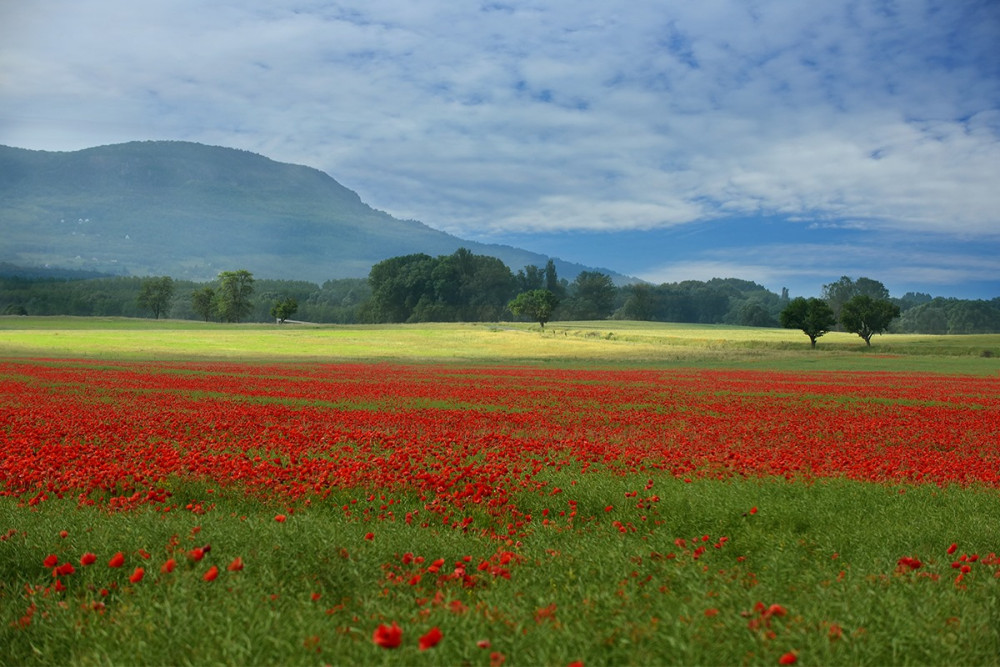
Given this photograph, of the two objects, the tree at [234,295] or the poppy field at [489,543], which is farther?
the tree at [234,295]

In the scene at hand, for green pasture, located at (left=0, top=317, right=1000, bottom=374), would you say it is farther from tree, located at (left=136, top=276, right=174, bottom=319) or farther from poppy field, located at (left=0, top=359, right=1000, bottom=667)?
tree, located at (left=136, top=276, right=174, bottom=319)

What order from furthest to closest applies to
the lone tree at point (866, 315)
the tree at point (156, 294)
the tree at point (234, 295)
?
the tree at point (156, 294), the tree at point (234, 295), the lone tree at point (866, 315)

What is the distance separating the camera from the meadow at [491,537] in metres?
4.66

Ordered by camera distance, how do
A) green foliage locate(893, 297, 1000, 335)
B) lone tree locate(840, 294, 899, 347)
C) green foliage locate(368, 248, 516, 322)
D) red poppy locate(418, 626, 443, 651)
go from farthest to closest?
green foliage locate(893, 297, 1000, 335) → green foliage locate(368, 248, 516, 322) → lone tree locate(840, 294, 899, 347) → red poppy locate(418, 626, 443, 651)

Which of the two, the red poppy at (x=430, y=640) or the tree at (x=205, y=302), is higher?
the tree at (x=205, y=302)

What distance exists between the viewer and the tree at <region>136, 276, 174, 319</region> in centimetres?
17650

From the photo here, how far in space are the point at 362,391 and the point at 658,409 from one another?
36.2 feet

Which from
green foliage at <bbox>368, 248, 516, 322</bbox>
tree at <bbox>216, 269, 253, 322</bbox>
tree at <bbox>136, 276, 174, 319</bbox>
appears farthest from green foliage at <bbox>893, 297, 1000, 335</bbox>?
tree at <bbox>136, 276, 174, 319</bbox>

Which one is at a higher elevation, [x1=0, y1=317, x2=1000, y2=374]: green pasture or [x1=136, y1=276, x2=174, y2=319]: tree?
[x1=136, y1=276, x2=174, y2=319]: tree

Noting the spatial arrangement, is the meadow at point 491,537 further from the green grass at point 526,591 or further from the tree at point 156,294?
the tree at point 156,294

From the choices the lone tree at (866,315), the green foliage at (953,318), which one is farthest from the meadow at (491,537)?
the green foliage at (953,318)

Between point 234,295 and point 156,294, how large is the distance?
26.6 meters

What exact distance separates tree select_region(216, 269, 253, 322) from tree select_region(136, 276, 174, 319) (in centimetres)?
2106

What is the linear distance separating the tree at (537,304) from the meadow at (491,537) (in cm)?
12616
